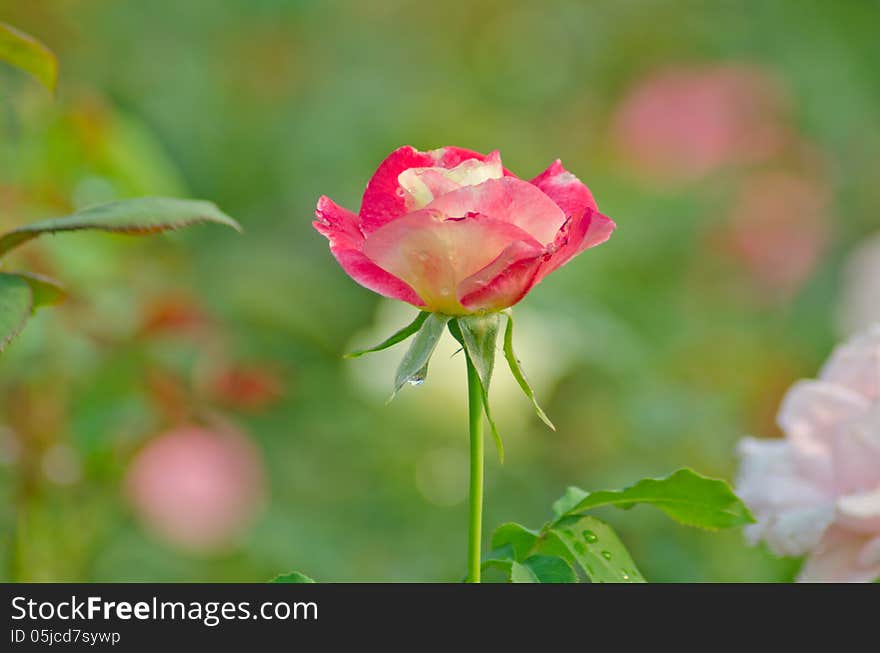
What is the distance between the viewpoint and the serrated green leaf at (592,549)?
417 mm

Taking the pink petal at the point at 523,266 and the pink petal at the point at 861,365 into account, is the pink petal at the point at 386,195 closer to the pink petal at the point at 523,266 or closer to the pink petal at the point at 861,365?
the pink petal at the point at 523,266

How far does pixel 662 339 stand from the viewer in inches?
62.3

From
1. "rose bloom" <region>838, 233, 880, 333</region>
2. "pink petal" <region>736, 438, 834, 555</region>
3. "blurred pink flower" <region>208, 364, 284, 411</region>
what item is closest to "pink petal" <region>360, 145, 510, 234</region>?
"pink petal" <region>736, 438, 834, 555</region>

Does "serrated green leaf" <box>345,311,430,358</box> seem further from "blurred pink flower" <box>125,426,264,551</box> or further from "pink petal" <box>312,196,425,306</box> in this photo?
"blurred pink flower" <box>125,426,264,551</box>

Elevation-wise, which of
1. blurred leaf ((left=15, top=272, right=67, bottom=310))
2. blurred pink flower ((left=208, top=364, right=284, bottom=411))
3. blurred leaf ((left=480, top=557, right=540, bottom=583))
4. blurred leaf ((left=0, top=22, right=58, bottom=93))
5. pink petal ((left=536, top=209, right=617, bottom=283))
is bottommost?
blurred leaf ((left=480, top=557, right=540, bottom=583))

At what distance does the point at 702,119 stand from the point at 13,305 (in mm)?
1595

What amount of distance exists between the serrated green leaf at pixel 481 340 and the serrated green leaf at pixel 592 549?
44mm

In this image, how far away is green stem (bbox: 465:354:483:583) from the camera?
0.39 m

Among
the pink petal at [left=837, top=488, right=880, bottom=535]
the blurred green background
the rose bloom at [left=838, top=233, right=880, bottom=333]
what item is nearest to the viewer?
the pink petal at [left=837, top=488, right=880, bottom=535]

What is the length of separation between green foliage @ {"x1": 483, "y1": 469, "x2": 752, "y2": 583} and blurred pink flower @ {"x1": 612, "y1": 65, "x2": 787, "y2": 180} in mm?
1429

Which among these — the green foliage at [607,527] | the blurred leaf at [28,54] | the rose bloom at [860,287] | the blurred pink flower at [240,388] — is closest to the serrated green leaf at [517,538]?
the green foliage at [607,527]

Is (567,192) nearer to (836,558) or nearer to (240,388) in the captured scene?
(836,558)

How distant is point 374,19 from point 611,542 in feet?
5.33
